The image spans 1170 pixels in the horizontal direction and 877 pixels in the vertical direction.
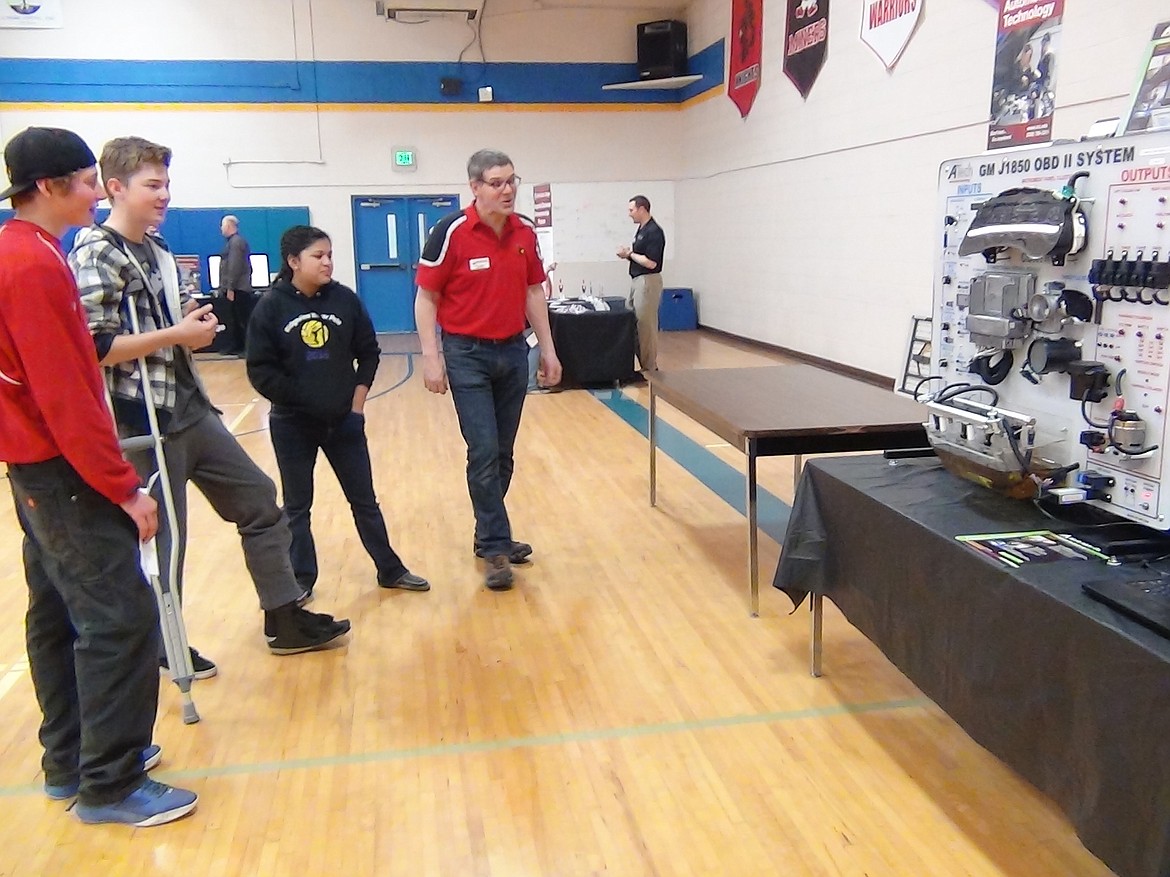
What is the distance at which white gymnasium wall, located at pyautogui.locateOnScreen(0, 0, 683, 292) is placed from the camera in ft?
37.4

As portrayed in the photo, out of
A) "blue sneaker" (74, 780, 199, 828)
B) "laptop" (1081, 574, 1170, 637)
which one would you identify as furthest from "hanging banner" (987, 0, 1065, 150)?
"blue sneaker" (74, 780, 199, 828)

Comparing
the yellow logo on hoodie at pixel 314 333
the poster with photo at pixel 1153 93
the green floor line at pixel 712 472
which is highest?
the poster with photo at pixel 1153 93

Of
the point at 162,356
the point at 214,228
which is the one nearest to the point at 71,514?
the point at 162,356

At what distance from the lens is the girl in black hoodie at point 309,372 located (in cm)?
304

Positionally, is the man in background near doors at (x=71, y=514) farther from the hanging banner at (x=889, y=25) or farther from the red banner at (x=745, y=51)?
the red banner at (x=745, y=51)

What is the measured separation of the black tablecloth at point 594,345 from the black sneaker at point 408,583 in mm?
4410

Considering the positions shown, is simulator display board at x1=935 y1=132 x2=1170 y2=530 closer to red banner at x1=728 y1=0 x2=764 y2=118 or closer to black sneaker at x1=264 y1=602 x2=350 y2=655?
black sneaker at x1=264 y1=602 x2=350 y2=655

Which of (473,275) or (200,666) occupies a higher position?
(473,275)

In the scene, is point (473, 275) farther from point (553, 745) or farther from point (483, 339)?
point (553, 745)

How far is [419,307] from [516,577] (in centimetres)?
112

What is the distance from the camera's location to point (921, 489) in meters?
2.19

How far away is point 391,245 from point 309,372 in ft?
32.9

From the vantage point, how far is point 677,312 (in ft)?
43.0

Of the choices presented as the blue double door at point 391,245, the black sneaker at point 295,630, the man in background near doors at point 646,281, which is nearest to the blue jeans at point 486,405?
the black sneaker at point 295,630
